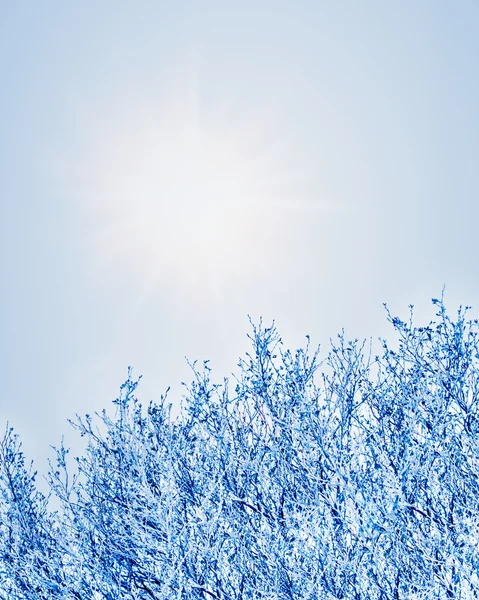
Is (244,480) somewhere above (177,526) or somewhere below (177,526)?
above

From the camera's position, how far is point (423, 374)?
5762 millimetres

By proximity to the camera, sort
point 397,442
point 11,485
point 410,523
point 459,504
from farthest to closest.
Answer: point 11,485 → point 397,442 → point 459,504 → point 410,523

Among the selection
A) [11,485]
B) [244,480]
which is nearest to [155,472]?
[244,480]

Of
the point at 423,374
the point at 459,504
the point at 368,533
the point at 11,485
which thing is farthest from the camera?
the point at 11,485

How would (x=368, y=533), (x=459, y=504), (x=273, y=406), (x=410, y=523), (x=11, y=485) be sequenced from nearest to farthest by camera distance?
1. (x=368, y=533)
2. (x=410, y=523)
3. (x=459, y=504)
4. (x=273, y=406)
5. (x=11, y=485)

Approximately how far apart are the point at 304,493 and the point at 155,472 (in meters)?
1.94

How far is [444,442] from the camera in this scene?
17.1 feet

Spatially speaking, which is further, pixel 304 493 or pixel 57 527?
pixel 57 527

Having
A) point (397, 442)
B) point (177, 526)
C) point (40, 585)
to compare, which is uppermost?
point (397, 442)

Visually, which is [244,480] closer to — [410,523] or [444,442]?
[410,523]

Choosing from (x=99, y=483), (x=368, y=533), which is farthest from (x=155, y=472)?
(x=368, y=533)

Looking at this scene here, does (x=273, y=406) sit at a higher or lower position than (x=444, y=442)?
higher

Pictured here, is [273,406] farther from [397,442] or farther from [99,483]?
[99,483]

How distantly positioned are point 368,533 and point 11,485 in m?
5.13
